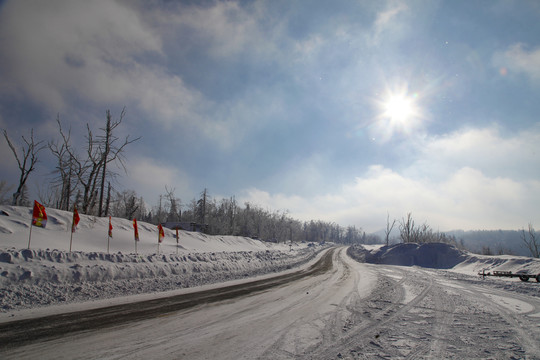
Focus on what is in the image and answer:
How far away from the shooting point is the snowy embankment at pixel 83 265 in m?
8.10

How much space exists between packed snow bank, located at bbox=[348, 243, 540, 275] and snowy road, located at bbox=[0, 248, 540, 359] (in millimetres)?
14053

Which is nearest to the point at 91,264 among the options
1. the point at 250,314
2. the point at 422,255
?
the point at 250,314

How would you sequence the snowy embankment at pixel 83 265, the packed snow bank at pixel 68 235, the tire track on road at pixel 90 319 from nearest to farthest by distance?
the tire track on road at pixel 90 319 → the snowy embankment at pixel 83 265 → the packed snow bank at pixel 68 235

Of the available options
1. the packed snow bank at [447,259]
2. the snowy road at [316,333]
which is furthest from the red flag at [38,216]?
the packed snow bank at [447,259]

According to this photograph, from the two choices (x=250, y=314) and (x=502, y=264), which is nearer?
(x=250, y=314)

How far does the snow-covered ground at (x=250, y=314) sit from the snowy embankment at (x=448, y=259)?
8.52m

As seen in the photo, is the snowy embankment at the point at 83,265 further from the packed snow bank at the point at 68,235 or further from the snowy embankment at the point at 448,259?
the snowy embankment at the point at 448,259

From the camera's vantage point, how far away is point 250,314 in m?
6.93

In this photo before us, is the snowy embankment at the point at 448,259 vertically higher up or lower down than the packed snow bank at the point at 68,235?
lower down

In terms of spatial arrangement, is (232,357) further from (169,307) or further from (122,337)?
(169,307)

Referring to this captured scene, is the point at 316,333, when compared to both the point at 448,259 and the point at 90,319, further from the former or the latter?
the point at 448,259

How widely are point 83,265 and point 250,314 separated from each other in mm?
8005

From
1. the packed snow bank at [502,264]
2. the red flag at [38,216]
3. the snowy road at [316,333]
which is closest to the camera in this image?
the snowy road at [316,333]

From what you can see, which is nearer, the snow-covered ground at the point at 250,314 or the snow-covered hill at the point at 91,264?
the snow-covered ground at the point at 250,314
